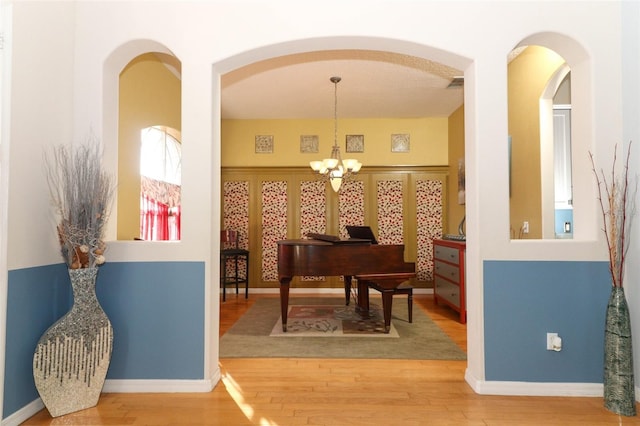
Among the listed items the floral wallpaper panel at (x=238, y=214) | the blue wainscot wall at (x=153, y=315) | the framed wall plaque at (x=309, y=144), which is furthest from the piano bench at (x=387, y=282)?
the framed wall plaque at (x=309, y=144)

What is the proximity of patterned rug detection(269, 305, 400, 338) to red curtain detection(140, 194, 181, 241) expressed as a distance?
1.88 metres

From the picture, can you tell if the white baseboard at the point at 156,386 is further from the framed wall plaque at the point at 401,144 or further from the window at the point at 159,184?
the framed wall plaque at the point at 401,144

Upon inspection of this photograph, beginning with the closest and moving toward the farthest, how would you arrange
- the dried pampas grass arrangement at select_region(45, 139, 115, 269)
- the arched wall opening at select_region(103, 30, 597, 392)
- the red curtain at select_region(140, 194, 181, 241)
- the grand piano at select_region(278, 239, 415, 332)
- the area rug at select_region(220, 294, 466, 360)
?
1. the dried pampas grass arrangement at select_region(45, 139, 115, 269)
2. the arched wall opening at select_region(103, 30, 597, 392)
3. the area rug at select_region(220, 294, 466, 360)
4. the grand piano at select_region(278, 239, 415, 332)
5. the red curtain at select_region(140, 194, 181, 241)

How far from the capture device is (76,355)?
7.32 ft

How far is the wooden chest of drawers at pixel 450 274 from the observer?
425 cm

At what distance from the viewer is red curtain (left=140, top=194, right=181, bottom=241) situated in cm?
457

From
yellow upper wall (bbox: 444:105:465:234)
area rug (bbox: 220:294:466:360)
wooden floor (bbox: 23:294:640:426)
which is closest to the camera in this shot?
wooden floor (bbox: 23:294:640:426)

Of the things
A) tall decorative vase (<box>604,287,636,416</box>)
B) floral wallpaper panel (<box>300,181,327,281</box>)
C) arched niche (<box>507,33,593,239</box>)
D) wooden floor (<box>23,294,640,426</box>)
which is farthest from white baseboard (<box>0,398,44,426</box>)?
floral wallpaper panel (<box>300,181,327,281</box>)

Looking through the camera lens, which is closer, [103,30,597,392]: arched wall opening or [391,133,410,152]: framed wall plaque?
[103,30,597,392]: arched wall opening

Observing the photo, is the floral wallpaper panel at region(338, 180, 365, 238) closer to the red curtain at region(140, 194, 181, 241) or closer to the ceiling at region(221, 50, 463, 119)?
the ceiling at region(221, 50, 463, 119)

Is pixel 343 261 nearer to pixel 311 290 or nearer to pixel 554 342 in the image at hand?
pixel 554 342

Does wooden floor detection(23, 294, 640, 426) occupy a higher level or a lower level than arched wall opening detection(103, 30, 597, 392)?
lower

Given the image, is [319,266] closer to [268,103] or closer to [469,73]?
[469,73]

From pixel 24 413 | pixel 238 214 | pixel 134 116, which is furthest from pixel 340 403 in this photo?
pixel 238 214
